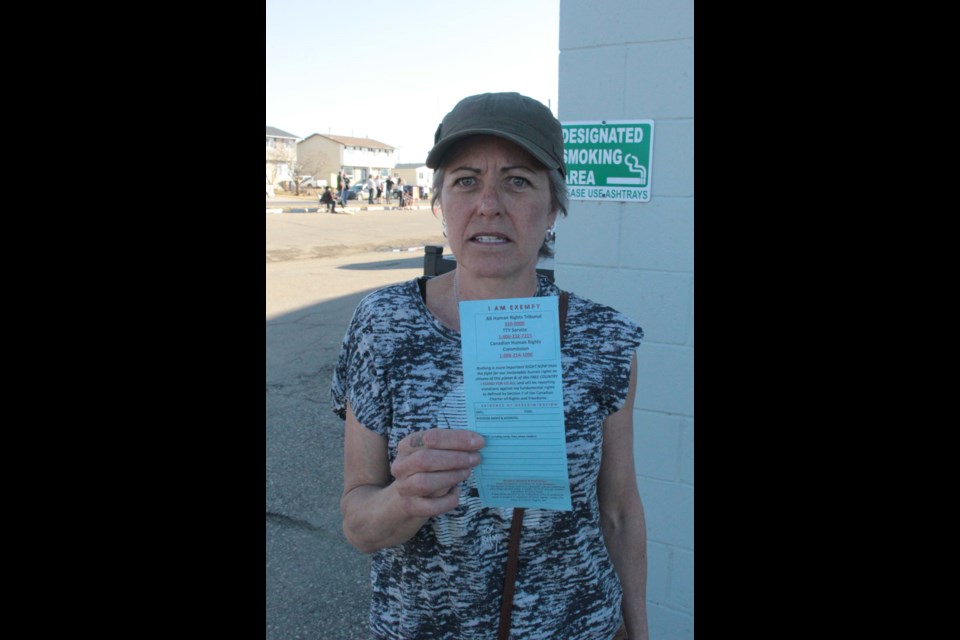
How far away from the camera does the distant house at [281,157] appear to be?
257 feet

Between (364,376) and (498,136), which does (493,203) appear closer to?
(498,136)

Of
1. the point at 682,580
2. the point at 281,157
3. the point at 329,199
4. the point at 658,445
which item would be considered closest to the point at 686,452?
the point at 658,445

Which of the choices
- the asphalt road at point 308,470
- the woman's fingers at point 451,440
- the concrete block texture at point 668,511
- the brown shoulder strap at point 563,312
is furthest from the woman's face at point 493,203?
the asphalt road at point 308,470

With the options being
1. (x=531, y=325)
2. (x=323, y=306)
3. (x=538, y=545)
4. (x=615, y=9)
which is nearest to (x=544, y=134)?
(x=531, y=325)

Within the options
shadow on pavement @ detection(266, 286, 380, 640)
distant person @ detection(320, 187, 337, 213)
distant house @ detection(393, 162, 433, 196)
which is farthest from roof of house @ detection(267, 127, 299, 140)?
shadow on pavement @ detection(266, 286, 380, 640)

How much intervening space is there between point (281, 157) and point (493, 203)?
3398 inches

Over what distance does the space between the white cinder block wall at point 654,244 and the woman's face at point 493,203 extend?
1.45m

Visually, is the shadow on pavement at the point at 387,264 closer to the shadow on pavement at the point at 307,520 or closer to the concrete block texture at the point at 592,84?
the shadow on pavement at the point at 307,520

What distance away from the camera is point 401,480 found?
1.28 m

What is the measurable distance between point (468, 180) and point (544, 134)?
0.20 m

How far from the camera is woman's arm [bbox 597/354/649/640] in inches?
64.6

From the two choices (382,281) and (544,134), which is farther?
(382,281)

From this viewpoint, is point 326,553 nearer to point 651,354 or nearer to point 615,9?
point 651,354
